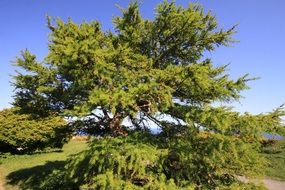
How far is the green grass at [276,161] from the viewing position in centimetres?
2293

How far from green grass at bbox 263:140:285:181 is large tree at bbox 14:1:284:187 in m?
7.58

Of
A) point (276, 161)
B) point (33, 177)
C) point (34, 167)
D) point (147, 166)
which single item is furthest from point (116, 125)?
point (276, 161)

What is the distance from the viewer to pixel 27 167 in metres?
23.5

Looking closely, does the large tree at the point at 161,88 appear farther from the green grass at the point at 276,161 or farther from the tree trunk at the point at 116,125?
the green grass at the point at 276,161

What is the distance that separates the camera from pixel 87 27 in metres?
12.9

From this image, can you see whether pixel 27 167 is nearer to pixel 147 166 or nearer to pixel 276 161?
pixel 147 166

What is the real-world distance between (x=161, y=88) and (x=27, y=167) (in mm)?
15560

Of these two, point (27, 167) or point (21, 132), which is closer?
point (27, 167)

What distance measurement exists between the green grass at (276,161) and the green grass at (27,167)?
1291 cm

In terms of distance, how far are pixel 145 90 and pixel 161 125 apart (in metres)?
3.00

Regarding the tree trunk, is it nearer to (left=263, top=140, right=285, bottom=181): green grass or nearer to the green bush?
the green bush

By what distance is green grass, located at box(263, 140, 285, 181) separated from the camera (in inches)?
903

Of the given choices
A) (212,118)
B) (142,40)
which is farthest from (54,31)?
(212,118)

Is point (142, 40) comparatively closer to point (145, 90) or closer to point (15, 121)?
point (145, 90)
